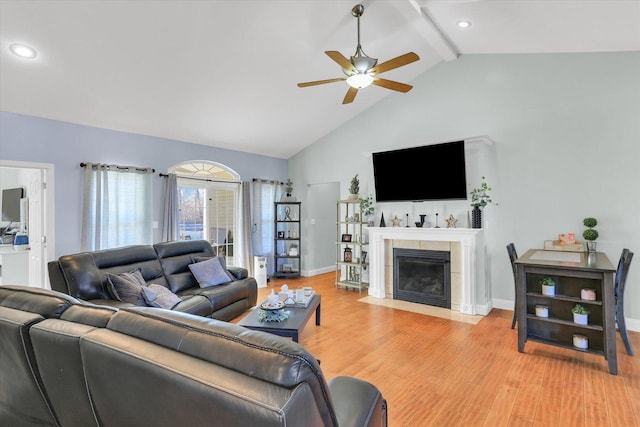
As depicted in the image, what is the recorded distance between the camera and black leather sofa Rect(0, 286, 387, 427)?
82cm

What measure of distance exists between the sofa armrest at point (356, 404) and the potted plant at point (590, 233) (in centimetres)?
367

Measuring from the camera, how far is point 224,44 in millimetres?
3641

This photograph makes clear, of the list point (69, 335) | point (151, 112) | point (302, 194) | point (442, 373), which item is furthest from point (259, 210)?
point (69, 335)

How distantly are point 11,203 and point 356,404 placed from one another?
7.11m

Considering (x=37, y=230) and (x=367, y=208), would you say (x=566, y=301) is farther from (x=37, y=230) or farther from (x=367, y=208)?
(x=37, y=230)

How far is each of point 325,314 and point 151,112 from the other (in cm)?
374

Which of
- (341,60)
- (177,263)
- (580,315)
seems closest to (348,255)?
(177,263)

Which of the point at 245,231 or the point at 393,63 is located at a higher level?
the point at 393,63

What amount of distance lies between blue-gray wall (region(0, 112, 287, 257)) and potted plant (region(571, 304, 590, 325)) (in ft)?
17.9

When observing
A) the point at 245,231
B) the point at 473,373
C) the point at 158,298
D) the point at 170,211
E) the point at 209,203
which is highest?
the point at 209,203

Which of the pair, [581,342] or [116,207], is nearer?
[581,342]

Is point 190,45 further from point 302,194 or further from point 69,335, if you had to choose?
point 302,194

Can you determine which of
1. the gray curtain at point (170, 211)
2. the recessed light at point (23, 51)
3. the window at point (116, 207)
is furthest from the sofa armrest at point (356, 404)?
the gray curtain at point (170, 211)

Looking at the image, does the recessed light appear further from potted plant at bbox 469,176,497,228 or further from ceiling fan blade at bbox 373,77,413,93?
potted plant at bbox 469,176,497,228
